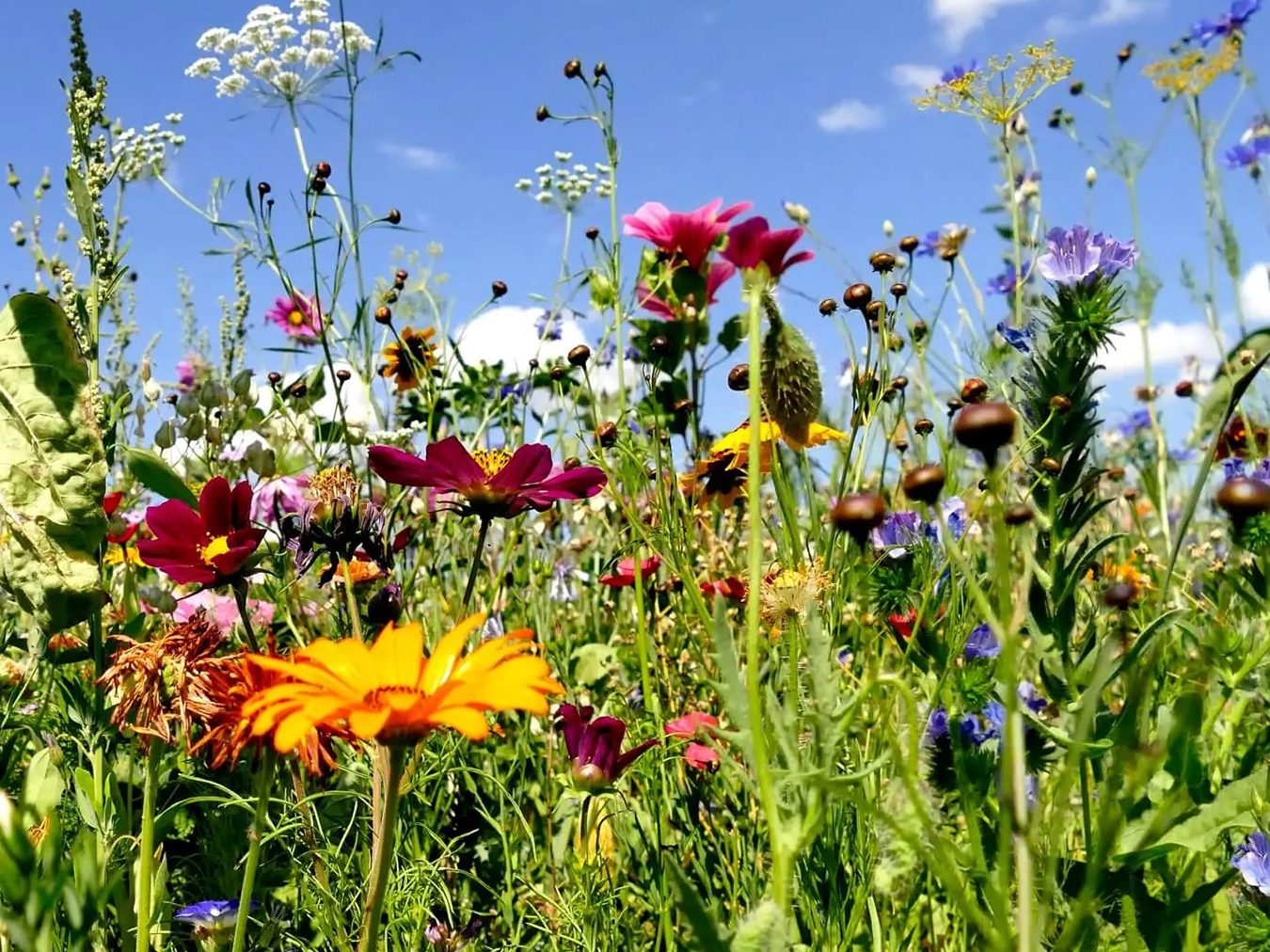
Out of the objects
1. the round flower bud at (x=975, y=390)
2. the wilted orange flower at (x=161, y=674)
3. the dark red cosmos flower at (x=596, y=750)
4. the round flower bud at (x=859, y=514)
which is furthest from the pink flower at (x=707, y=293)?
the round flower bud at (x=859, y=514)

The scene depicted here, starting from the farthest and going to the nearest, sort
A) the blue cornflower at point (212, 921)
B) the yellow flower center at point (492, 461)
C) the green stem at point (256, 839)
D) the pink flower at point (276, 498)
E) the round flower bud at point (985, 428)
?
1. the pink flower at point (276, 498)
2. the yellow flower center at point (492, 461)
3. the blue cornflower at point (212, 921)
4. the green stem at point (256, 839)
5. the round flower bud at point (985, 428)

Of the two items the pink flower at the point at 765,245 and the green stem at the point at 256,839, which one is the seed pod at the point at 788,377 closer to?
the pink flower at the point at 765,245

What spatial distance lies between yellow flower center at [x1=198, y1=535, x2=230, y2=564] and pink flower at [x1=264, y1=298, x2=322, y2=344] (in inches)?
19.6

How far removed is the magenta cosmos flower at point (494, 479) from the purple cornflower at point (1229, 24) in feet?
7.73

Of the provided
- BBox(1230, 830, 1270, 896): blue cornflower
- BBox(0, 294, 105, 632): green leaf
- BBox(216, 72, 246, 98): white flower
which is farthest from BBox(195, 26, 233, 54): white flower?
BBox(1230, 830, 1270, 896): blue cornflower

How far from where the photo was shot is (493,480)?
108 cm

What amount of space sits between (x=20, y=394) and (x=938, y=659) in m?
0.99

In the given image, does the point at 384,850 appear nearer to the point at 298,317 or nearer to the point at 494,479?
the point at 494,479

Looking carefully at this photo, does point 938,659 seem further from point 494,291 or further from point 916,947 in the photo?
point 494,291

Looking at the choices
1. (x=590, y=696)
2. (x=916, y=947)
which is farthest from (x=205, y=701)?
(x=590, y=696)

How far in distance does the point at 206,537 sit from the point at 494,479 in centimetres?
29

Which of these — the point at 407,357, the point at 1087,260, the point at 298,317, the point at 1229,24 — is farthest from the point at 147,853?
the point at 1229,24

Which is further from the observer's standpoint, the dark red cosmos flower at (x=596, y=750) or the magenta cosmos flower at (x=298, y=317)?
the magenta cosmos flower at (x=298, y=317)

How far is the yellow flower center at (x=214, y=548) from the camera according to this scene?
1.03 m
